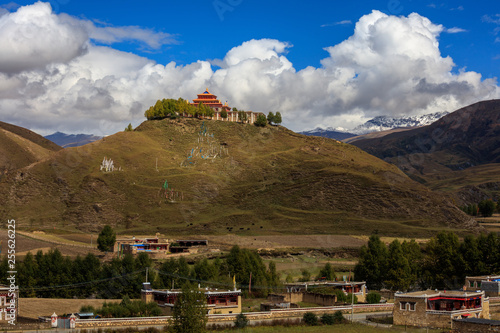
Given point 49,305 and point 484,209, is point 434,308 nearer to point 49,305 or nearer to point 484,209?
point 49,305

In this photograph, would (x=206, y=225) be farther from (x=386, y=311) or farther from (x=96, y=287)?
(x=386, y=311)

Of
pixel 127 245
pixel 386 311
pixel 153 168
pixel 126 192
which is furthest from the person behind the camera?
pixel 153 168

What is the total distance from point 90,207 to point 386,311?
98087 millimetres

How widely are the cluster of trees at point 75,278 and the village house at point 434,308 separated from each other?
32.5m

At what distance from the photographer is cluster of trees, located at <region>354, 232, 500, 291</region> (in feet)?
256

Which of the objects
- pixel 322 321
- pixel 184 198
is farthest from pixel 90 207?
pixel 322 321

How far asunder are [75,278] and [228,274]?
20.0 meters

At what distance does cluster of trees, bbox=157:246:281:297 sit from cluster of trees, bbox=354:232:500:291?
1414 centimetres

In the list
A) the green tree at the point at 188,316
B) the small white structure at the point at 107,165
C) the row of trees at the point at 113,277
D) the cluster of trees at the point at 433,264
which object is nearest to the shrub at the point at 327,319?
the green tree at the point at 188,316

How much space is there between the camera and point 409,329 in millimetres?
49625

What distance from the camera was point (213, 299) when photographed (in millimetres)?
58969

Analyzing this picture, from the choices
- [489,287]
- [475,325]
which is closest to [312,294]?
[489,287]

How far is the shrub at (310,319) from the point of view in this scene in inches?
2116

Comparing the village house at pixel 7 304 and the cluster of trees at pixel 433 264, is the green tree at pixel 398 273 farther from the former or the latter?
the village house at pixel 7 304
